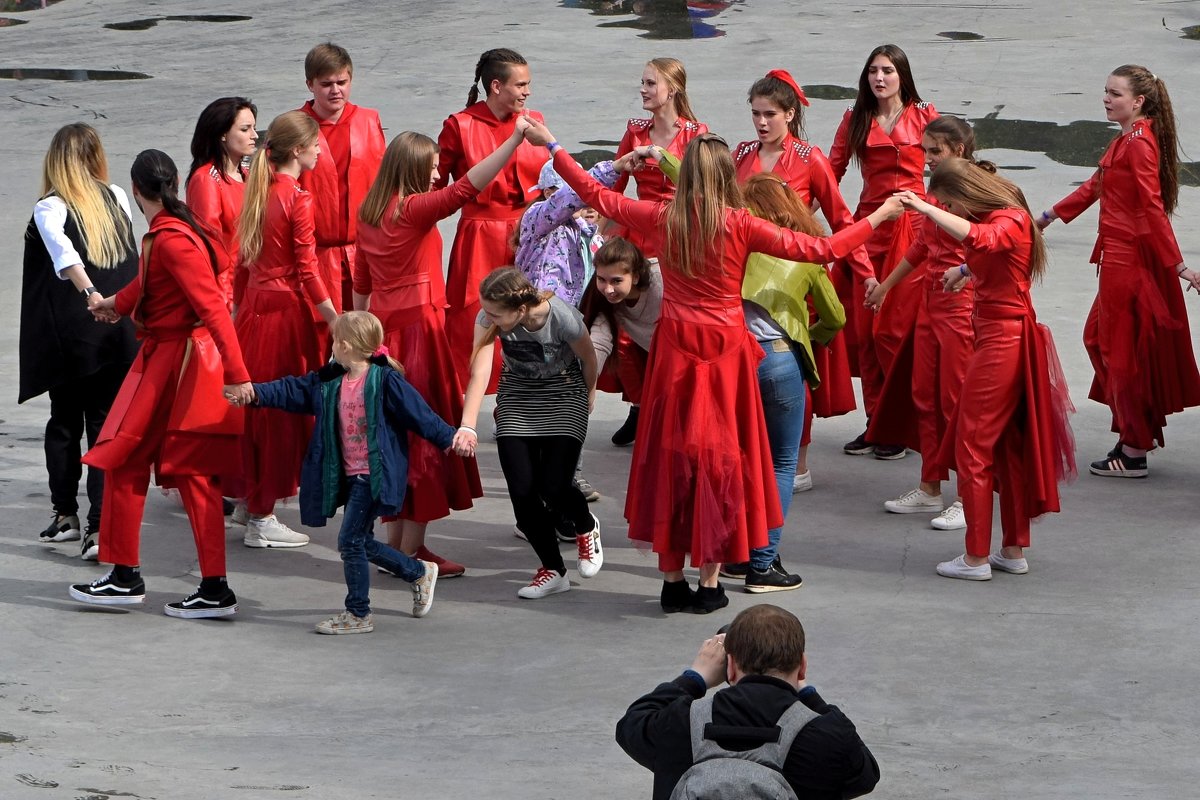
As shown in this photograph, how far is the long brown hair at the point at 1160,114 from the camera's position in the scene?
7.20 meters

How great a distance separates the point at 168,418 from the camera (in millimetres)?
6059

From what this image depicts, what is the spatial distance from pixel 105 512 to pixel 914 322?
12.2ft

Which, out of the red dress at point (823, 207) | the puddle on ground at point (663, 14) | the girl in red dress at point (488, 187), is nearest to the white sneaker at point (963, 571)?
the red dress at point (823, 207)

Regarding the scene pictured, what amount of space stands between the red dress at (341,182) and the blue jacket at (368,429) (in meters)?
1.53

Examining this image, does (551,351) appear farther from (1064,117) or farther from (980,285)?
(1064,117)

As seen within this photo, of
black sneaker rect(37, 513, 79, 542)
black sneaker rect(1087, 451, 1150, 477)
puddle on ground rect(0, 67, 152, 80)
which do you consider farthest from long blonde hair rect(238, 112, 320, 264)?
puddle on ground rect(0, 67, 152, 80)

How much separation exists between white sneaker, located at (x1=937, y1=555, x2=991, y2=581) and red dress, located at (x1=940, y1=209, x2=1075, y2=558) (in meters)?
0.06

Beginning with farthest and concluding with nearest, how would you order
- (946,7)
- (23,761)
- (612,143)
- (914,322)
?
1. (946,7)
2. (612,143)
3. (914,322)
4. (23,761)

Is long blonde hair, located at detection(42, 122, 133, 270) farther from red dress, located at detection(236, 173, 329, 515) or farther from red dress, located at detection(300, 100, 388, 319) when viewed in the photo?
red dress, located at detection(300, 100, 388, 319)

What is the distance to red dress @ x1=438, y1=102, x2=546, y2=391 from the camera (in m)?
7.53

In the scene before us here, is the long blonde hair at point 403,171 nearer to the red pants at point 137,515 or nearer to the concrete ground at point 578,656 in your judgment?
the red pants at point 137,515

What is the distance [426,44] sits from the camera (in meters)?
19.3

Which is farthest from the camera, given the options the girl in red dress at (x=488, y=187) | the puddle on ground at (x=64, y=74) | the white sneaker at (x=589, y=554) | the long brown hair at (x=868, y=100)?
the puddle on ground at (x=64, y=74)

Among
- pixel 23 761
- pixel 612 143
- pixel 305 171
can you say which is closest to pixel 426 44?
pixel 612 143
